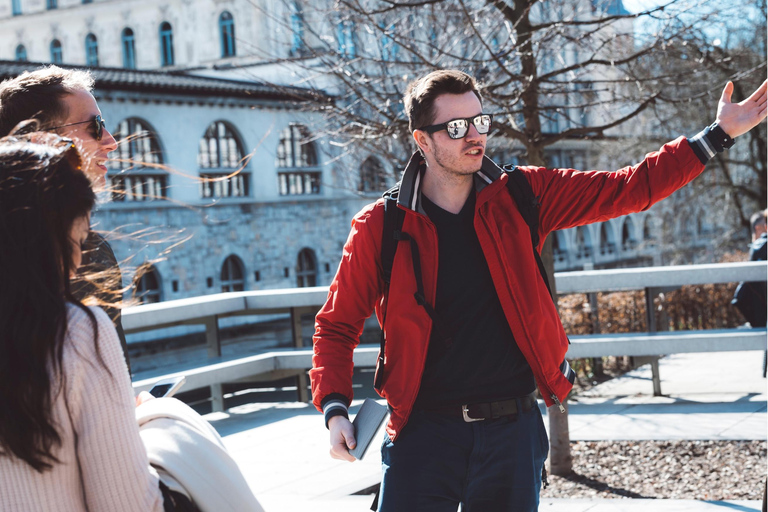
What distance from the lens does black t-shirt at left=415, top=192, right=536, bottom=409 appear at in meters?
2.86

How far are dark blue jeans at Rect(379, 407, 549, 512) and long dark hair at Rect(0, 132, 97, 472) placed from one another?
1.41 metres

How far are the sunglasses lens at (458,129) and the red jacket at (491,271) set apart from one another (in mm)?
141

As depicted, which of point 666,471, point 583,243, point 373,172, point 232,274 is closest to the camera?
point 666,471

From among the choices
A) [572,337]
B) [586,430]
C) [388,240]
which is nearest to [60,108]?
[388,240]

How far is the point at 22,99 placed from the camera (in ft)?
8.66

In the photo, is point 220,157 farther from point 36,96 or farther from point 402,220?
point 36,96

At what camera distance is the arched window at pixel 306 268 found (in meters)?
40.6

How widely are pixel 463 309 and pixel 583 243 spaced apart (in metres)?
56.0

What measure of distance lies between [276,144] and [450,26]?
94.6 ft

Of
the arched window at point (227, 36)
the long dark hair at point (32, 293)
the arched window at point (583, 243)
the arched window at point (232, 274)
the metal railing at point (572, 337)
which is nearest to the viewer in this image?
the long dark hair at point (32, 293)

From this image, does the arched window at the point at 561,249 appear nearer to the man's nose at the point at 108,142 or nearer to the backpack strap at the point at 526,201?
the backpack strap at the point at 526,201

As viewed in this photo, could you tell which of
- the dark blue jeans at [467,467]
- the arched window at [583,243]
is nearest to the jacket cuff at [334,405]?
the dark blue jeans at [467,467]

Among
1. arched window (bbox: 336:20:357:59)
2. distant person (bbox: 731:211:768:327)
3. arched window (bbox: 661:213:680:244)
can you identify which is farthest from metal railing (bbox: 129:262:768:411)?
arched window (bbox: 661:213:680:244)

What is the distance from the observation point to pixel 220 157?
3678 centimetres
